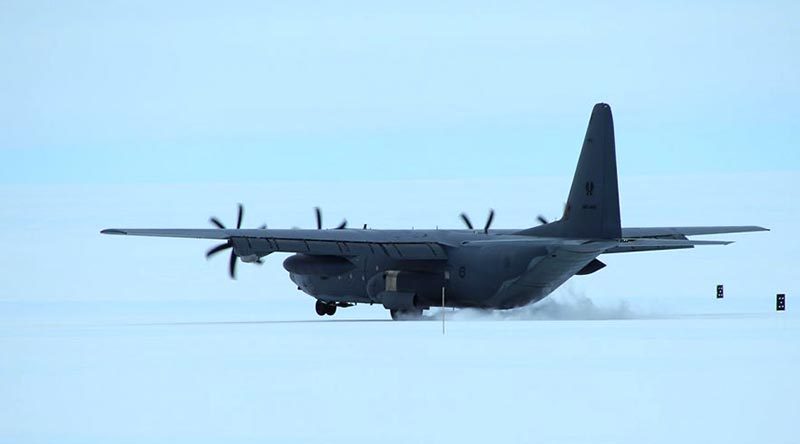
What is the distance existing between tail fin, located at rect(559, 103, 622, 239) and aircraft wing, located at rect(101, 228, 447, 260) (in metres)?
6.83

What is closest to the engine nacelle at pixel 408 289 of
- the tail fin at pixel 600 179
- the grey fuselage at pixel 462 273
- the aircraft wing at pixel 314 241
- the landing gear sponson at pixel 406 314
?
the grey fuselage at pixel 462 273

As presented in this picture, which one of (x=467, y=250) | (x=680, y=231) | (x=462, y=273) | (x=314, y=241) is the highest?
(x=680, y=231)

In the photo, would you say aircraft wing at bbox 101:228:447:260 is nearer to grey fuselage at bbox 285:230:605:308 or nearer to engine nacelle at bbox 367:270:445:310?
grey fuselage at bbox 285:230:605:308

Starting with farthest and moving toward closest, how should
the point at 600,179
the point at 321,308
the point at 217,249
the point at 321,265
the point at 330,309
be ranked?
the point at 330,309, the point at 321,308, the point at 321,265, the point at 217,249, the point at 600,179

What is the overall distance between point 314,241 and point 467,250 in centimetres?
579

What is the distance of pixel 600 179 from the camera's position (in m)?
58.8

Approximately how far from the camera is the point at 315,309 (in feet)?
233

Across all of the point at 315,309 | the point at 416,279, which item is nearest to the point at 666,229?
the point at 416,279

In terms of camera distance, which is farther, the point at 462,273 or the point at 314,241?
the point at 314,241

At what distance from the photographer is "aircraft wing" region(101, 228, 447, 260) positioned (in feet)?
204

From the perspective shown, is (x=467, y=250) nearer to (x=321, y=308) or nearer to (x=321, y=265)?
(x=321, y=265)

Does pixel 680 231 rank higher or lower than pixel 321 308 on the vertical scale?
higher

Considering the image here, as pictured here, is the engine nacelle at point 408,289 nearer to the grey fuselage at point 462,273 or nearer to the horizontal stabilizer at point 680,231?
the grey fuselage at point 462,273

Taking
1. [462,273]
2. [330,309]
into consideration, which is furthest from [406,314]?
[330,309]
